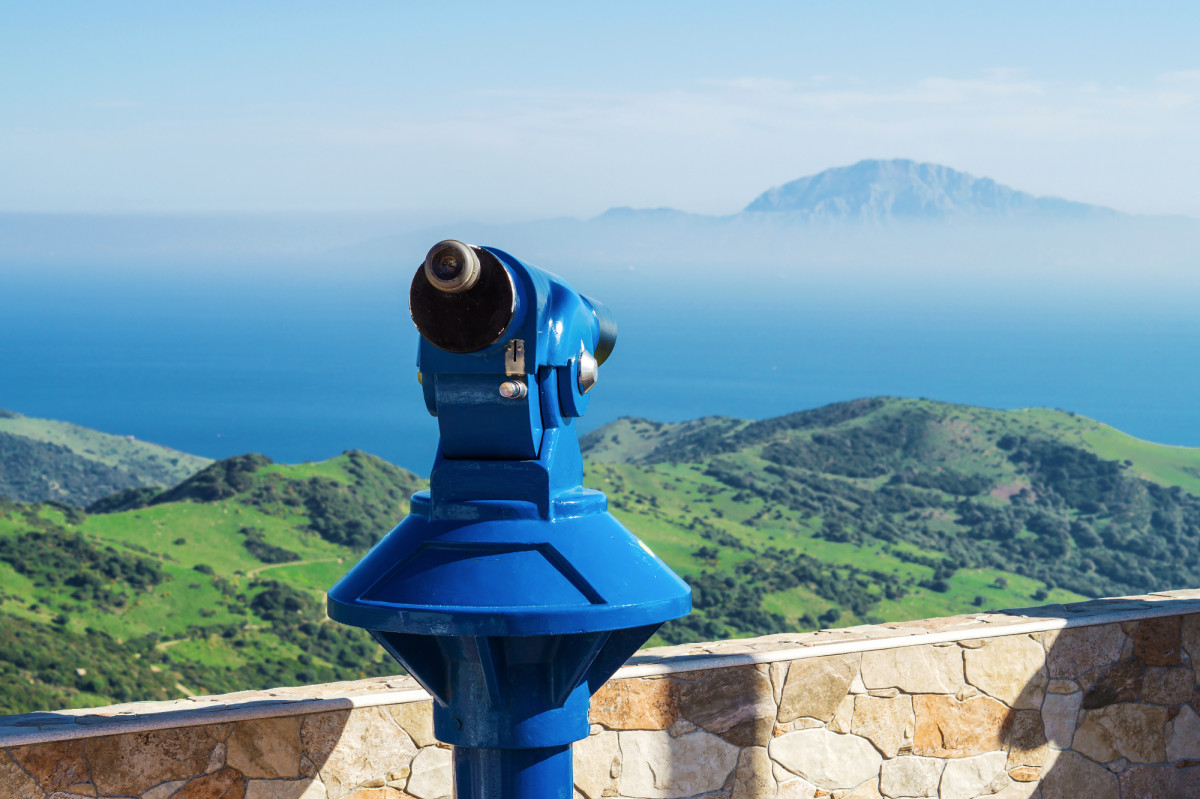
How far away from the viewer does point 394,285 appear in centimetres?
258

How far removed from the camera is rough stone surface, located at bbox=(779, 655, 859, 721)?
4.42m

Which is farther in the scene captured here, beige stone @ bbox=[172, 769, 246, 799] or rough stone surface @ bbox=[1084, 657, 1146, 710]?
rough stone surface @ bbox=[1084, 657, 1146, 710]

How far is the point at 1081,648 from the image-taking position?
4.84 metres

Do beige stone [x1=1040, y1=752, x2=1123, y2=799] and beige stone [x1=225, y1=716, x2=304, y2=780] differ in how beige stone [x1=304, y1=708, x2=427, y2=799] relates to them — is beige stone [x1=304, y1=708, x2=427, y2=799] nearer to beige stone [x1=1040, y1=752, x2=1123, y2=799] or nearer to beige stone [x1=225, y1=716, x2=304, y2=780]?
beige stone [x1=225, y1=716, x2=304, y2=780]

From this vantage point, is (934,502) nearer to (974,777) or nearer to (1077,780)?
(1077,780)

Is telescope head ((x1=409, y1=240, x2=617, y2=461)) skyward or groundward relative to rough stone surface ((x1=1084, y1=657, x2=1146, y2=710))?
skyward

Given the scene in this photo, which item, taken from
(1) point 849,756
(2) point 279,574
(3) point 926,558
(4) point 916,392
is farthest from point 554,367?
(4) point 916,392

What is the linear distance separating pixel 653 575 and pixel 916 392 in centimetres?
14141

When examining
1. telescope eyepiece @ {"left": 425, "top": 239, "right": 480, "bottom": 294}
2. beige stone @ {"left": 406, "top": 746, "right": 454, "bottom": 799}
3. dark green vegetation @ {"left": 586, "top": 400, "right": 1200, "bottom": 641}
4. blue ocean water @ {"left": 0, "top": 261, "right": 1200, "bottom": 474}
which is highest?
telescope eyepiece @ {"left": 425, "top": 239, "right": 480, "bottom": 294}

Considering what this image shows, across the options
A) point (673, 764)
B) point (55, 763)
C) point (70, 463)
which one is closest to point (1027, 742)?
point (673, 764)

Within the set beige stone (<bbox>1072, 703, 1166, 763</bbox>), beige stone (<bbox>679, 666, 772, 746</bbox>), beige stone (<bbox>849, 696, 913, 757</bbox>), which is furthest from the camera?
beige stone (<bbox>1072, 703, 1166, 763</bbox>)

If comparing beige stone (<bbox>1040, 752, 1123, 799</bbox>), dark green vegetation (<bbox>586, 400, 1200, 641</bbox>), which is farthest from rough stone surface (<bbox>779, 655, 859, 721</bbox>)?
dark green vegetation (<bbox>586, 400, 1200, 641</bbox>)

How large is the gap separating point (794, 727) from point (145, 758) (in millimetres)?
2204

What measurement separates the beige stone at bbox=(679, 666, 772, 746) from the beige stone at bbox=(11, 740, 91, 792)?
1911 millimetres
